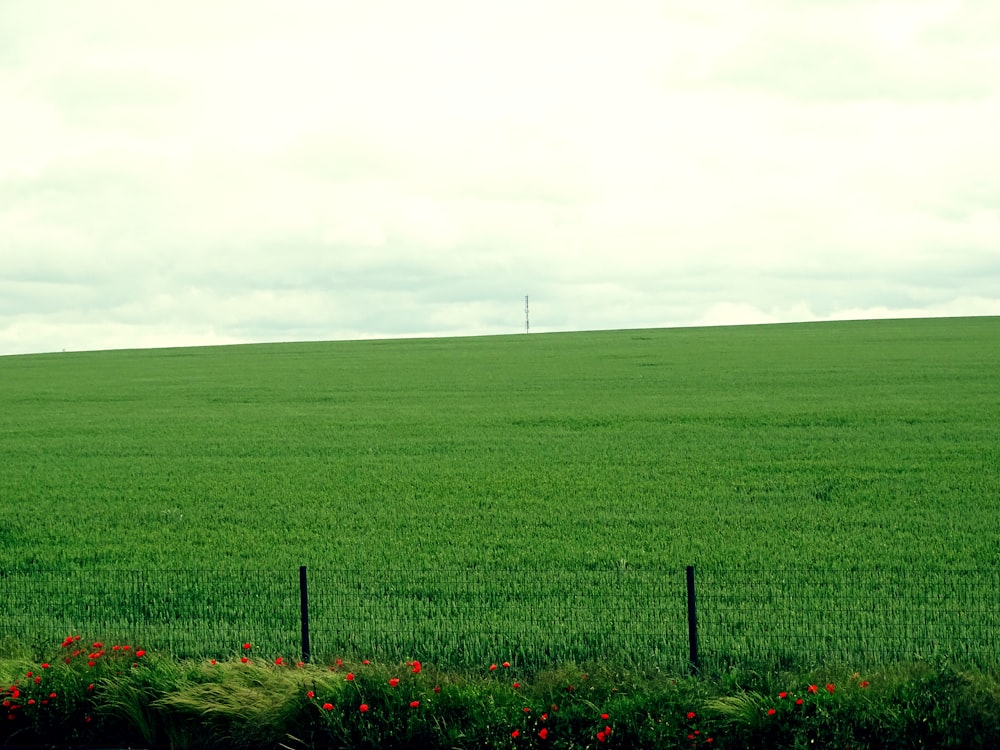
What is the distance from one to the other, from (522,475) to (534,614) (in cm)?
1051

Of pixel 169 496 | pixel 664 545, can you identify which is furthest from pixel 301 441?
pixel 664 545

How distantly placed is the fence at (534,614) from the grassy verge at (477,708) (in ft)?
3.80

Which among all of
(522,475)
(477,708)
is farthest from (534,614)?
(522,475)

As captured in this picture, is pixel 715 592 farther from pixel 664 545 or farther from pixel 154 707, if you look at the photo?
pixel 154 707

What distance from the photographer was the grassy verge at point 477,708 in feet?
24.6

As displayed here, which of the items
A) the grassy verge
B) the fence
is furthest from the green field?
the grassy verge

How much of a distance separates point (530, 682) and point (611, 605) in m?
3.31

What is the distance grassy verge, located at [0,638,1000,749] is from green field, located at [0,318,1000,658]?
2.58 meters

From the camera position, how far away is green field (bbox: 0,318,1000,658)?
49.6 ft

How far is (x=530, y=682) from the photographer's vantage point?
901 cm

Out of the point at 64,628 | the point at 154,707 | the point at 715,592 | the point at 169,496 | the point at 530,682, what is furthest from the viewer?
the point at 169,496

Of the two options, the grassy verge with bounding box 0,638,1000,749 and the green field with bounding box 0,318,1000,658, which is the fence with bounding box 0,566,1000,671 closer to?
the green field with bounding box 0,318,1000,658

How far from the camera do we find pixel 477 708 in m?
7.79

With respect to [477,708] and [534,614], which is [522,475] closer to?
[534,614]
